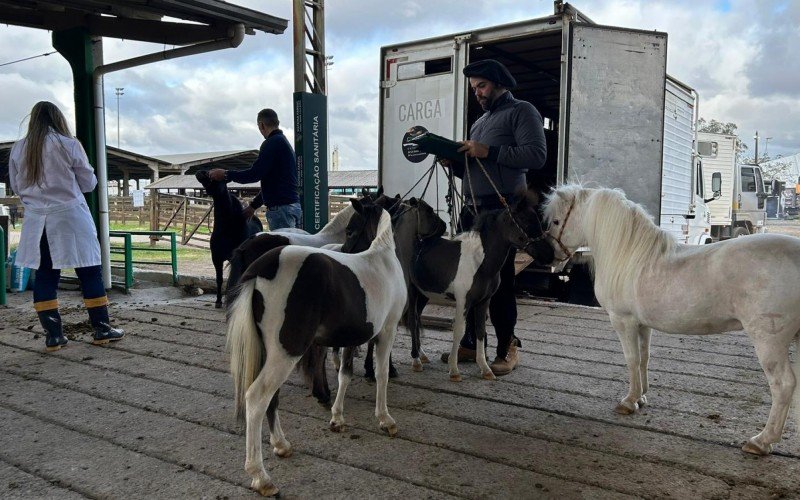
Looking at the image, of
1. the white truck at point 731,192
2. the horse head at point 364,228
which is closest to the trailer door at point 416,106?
the horse head at point 364,228

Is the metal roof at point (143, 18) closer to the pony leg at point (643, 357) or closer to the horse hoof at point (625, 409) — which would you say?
the pony leg at point (643, 357)

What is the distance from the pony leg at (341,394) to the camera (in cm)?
283

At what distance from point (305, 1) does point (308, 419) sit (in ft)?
17.5

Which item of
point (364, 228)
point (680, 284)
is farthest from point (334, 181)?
point (680, 284)

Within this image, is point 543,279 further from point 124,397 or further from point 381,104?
point 124,397

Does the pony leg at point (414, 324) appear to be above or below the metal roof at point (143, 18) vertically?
below

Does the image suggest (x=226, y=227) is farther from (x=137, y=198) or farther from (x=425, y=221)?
(x=137, y=198)

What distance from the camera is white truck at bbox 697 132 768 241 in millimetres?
12812

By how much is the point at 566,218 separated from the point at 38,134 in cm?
401

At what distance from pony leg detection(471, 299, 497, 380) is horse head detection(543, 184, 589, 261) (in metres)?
0.67

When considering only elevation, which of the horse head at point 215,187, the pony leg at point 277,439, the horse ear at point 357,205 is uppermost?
the horse head at point 215,187

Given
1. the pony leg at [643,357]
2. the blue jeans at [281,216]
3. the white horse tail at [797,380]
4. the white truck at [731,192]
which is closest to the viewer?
the white horse tail at [797,380]

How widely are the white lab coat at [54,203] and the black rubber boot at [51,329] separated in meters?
0.39

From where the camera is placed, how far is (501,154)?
3676 mm
